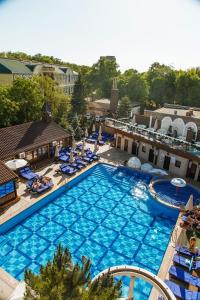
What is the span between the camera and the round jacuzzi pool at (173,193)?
18.7 meters

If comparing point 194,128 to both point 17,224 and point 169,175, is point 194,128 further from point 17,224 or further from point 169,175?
point 17,224

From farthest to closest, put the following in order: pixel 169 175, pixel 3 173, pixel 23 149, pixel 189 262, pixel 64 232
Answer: pixel 169 175, pixel 23 149, pixel 3 173, pixel 64 232, pixel 189 262

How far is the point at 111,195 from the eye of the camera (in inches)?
783

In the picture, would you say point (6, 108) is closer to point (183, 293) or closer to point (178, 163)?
point (178, 163)

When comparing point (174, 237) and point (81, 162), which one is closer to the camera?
point (174, 237)

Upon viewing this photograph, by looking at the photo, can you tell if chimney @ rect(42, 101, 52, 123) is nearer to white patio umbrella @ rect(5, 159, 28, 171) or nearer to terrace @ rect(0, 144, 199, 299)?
terrace @ rect(0, 144, 199, 299)

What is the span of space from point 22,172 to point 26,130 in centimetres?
530

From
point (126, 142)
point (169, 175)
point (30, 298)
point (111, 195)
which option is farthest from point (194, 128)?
point (30, 298)

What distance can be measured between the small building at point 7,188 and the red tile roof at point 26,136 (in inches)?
134

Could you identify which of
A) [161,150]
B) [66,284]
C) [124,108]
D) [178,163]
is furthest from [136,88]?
[66,284]

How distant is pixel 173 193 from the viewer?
2072 centimetres

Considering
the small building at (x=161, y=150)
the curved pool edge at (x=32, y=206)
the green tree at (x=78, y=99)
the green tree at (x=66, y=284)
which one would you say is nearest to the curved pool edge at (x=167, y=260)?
the green tree at (x=66, y=284)

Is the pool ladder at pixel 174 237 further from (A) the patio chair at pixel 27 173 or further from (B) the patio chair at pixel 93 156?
(A) the patio chair at pixel 27 173

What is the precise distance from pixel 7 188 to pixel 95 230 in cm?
747
